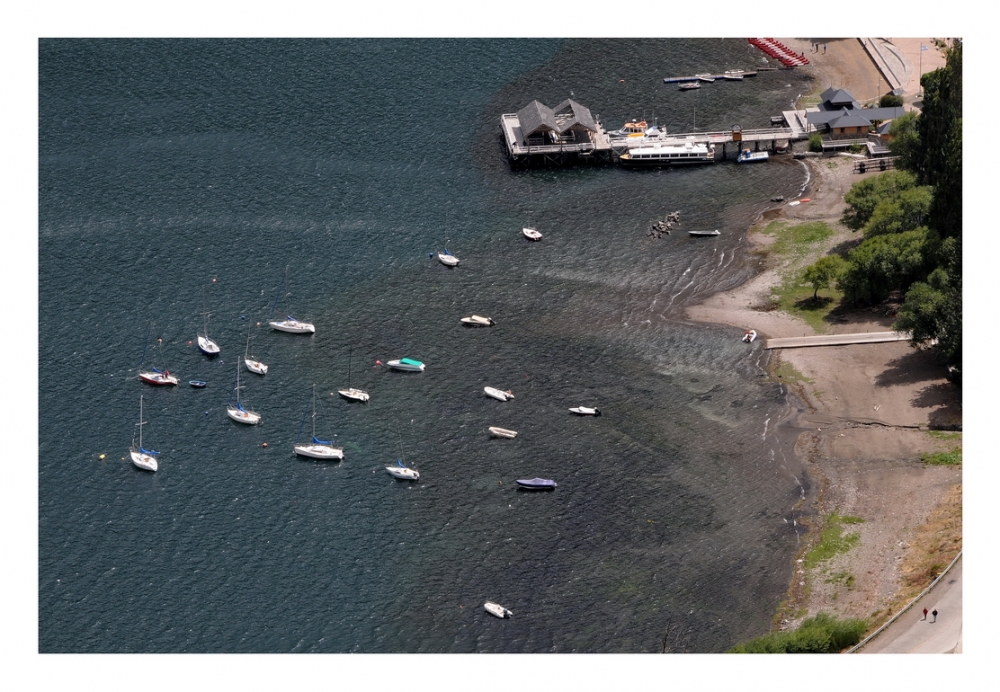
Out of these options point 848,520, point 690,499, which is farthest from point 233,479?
point 848,520

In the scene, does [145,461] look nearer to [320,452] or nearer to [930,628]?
[320,452]

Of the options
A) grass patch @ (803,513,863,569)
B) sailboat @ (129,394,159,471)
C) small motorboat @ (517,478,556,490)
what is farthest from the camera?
sailboat @ (129,394,159,471)

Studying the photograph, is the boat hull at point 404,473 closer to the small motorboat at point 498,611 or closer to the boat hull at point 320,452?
the boat hull at point 320,452

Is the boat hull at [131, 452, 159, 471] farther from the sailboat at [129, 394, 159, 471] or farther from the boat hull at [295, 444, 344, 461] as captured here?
the boat hull at [295, 444, 344, 461]

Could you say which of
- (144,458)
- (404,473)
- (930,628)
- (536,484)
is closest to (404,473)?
(404,473)

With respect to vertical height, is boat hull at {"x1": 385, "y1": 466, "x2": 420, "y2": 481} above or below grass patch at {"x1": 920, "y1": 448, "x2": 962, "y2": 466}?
below

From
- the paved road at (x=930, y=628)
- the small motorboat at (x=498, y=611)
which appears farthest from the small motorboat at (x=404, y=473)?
the paved road at (x=930, y=628)

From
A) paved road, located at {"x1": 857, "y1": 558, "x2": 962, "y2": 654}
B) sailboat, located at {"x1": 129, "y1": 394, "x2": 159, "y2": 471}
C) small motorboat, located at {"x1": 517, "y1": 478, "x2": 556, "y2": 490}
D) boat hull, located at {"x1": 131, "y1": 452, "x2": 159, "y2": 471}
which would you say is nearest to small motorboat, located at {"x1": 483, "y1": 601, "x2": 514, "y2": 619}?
small motorboat, located at {"x1": 517, "y1": 478, "x2": 556, "y2": 490}
